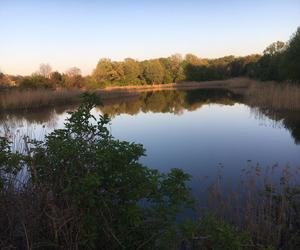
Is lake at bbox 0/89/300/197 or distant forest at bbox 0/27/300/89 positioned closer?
lake at bbox 0/89/300/197

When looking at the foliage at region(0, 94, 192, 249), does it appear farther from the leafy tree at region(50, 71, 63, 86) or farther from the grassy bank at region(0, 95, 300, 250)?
the leafy tree at region(50, 71, 63, 86)

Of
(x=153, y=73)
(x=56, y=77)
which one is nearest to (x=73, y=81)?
(x=56, y=77)

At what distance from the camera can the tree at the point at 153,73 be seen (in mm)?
64500

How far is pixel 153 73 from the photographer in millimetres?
64500

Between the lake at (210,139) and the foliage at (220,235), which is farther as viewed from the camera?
the lake at (210,139)

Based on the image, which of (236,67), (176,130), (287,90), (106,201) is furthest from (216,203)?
(236,67)

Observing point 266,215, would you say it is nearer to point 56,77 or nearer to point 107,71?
point 56,77

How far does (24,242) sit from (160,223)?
1.28 metres

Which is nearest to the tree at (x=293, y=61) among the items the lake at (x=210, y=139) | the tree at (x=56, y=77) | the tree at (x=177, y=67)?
the lake at (x=210, y=139)

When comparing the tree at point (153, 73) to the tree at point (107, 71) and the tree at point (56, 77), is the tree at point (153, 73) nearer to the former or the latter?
the tree at point (107, 71)

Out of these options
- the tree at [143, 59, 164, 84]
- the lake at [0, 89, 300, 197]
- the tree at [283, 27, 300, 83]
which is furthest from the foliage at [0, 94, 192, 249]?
the tree at [143, 59, 164, 84]

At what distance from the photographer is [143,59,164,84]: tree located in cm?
6450

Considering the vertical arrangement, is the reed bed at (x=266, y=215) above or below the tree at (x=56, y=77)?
below

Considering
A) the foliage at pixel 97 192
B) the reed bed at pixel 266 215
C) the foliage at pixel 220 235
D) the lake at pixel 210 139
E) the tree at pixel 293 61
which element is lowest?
the lake at pixel 210 139
